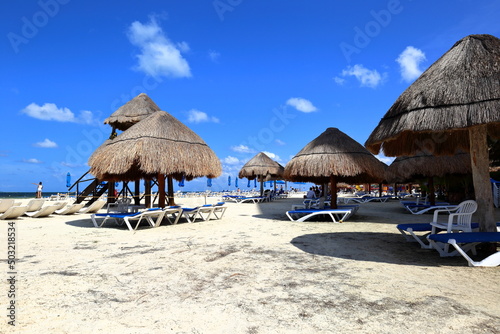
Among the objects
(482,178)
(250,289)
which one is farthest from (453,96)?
(250,289)

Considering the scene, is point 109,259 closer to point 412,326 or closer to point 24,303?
point 24,303

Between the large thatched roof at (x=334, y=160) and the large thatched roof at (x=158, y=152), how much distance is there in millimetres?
2786

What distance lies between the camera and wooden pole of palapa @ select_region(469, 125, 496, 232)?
182 inches

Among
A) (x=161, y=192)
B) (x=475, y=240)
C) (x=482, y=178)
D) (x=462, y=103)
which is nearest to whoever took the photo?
(x=475, y=240)

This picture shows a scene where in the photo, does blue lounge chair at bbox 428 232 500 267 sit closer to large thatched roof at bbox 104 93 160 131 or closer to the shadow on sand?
the shadow on sand

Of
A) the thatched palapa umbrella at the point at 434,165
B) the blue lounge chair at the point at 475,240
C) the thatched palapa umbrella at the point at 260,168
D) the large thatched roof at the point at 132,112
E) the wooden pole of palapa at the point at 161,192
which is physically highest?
the large thatched roof at the point at 132,112

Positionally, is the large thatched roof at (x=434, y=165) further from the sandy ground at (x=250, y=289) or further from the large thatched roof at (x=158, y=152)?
the large thatched roof at (x=158, y=152)

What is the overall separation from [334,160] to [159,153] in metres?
5.10

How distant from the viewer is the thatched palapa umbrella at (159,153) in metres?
8.41

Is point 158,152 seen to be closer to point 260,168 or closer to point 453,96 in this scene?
point 453,96

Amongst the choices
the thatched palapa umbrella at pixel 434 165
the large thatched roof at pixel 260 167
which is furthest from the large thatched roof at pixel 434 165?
the large thatched roof at pixel 260 167

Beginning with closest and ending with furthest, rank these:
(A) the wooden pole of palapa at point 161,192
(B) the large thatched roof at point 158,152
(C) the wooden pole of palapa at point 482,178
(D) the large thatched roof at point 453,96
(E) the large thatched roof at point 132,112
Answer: (D) the large thatched roof at point 453,96 < (C) the wooden pole of palapa at point 482,178 < (B) the large thatched roof at point 158,152 < (A) the wooden pole of palapa at point 161,192 < (E) the large thatched roof at point 132,112

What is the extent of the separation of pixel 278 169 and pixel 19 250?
57.4ft

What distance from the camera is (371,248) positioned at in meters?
5.33
